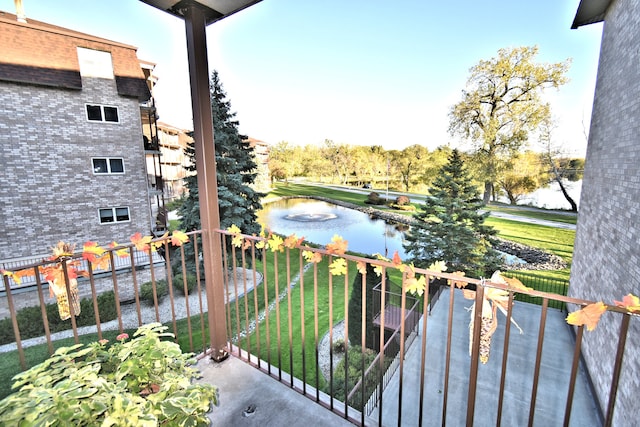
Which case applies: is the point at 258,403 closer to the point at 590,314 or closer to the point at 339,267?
the point at 339,267

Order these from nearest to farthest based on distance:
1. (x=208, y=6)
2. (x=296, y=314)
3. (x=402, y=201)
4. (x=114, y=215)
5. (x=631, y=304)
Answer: (x=631, y=304) → (x=208, y=6) → (x=296, y=314) → (x=114, y=215) → (x=402, y=201)

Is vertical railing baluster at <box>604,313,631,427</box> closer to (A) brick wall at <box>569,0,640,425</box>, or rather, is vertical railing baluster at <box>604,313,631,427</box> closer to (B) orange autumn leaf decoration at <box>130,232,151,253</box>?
(B) orange autumn leaf decoration at <box>130,232,151,253</box>

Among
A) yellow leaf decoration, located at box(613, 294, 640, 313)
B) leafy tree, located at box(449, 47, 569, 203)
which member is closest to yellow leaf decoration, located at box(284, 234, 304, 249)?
yellow leaf decoration, located at box(613, 294, 640, 313)

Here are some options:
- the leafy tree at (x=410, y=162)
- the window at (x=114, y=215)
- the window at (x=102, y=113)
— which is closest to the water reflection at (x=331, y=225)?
the leafy tree at (x=410, y=162)

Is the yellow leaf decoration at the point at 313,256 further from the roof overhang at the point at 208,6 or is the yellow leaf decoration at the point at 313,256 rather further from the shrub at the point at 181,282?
the shrub at the point at 181,282

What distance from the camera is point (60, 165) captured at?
23.5ft

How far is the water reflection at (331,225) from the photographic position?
12.8m

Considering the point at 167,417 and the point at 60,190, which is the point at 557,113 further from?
the point at 60,190

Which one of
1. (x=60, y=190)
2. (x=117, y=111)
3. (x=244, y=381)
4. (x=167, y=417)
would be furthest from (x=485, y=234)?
(x=60, y=190)

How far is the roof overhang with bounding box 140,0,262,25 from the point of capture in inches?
69.6

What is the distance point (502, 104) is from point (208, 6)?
11246 mm

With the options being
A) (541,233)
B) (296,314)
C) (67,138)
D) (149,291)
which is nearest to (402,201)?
(541,233)

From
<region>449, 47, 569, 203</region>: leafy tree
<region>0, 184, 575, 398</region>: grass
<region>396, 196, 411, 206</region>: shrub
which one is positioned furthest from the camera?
<region>396, 196, 411, 206</region>: shrub

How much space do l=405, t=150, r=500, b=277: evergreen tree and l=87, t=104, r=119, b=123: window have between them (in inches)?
359
